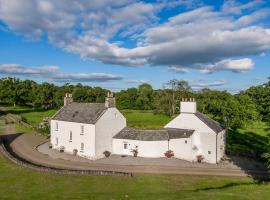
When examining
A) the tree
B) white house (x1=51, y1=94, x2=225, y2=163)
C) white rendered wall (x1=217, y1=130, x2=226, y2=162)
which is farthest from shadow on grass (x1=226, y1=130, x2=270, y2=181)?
the tree

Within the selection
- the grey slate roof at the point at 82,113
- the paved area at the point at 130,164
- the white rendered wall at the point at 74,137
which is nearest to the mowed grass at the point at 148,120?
the grey slate roof at the point at 82,113

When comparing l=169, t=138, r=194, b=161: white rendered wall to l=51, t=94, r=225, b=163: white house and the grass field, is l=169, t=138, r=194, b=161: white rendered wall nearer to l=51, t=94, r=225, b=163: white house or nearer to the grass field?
l=51, t=94, r=225, b=163: white house

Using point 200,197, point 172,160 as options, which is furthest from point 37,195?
point 172,160

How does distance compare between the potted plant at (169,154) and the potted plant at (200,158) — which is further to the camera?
the potted plant at (169,154)

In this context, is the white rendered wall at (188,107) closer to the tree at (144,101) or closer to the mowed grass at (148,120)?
the mowed grass at (148,120)

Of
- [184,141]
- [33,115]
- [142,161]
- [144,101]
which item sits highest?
[144,101]

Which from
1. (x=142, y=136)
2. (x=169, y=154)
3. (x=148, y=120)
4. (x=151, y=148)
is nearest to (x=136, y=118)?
(x=148, y=120)

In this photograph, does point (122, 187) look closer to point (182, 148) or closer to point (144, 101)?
point (182, 148)
